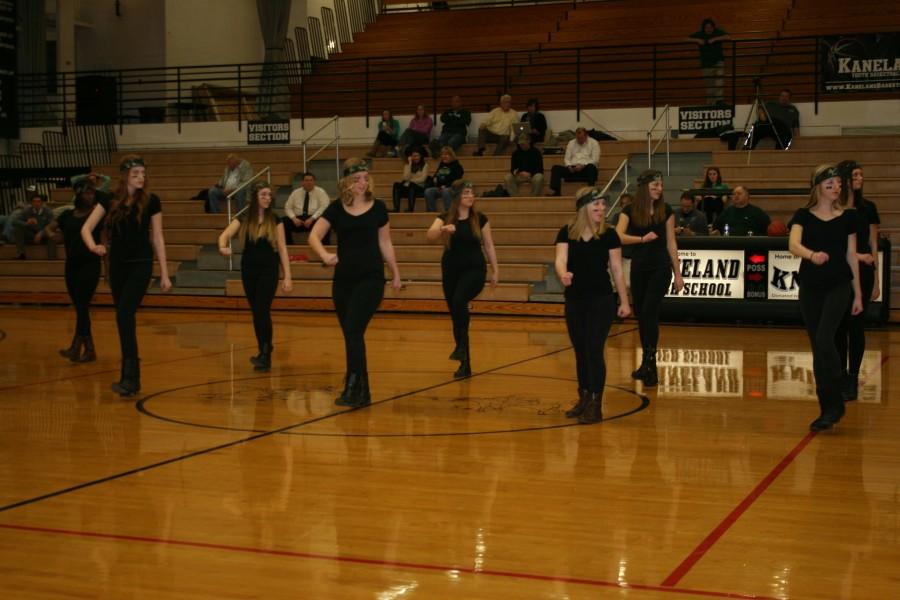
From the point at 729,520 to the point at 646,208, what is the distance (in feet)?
15.4

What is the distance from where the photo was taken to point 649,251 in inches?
388

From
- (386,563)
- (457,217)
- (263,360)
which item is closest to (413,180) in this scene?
(263,360)

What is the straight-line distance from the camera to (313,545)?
4957mm

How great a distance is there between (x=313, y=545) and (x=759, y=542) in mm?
1939

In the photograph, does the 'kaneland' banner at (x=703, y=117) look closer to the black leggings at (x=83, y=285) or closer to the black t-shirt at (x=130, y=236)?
the black leggings at (x=83, y=285)

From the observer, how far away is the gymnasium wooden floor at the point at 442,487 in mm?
4520

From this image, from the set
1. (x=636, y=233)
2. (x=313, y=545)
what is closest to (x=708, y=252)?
(x=636, y=233)

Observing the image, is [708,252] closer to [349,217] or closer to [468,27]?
[349,217]

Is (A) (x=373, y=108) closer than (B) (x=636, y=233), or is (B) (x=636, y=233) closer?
(B) (x=636, y=233)

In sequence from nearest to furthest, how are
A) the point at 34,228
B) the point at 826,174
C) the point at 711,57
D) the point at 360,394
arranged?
the point at 826,174 < the point at 360,394 < the point at 34,228 < the point at 711,57

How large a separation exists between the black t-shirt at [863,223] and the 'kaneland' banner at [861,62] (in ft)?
40.3

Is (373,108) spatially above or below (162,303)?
above

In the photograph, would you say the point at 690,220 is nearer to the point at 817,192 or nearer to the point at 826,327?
the point at 817,192

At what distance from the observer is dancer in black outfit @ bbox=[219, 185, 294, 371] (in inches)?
432
